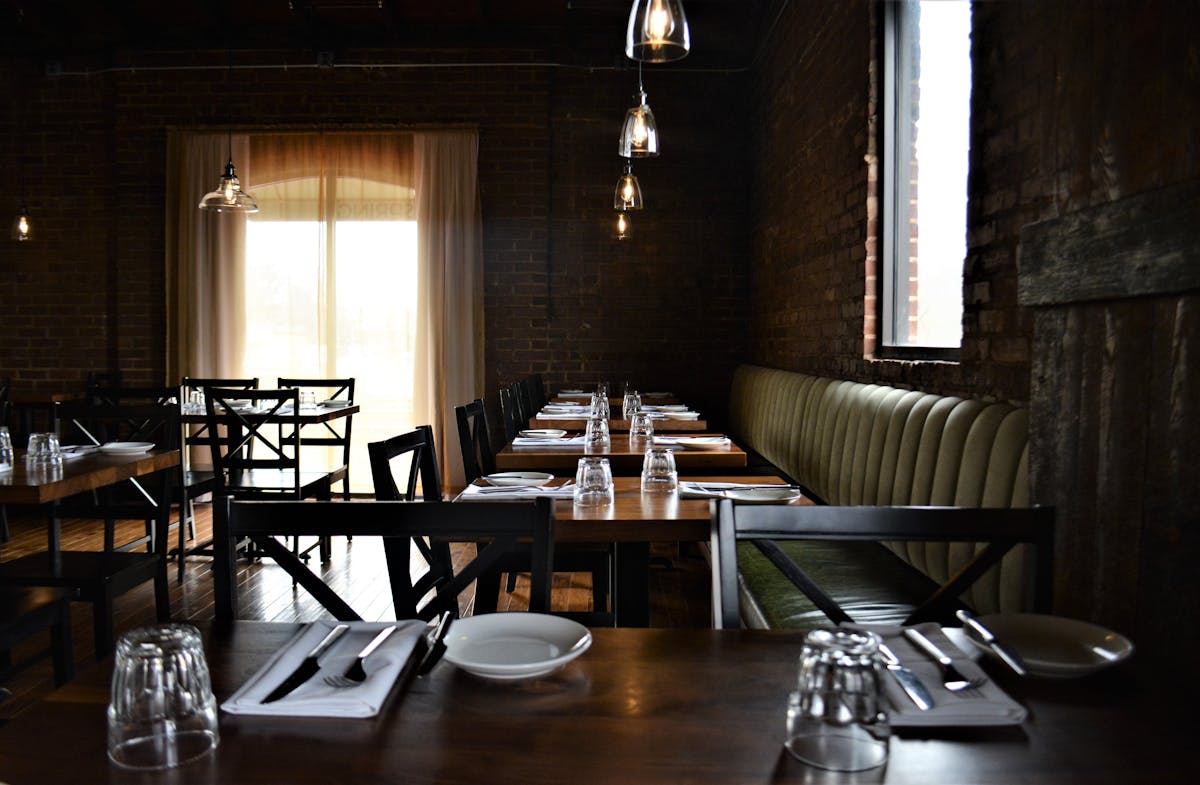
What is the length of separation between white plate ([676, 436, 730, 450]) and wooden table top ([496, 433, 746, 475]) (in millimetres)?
64

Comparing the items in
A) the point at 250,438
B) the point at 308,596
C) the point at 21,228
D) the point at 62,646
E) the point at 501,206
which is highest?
the point at 501,206

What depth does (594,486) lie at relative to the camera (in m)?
2.30

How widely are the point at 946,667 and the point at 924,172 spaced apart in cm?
297

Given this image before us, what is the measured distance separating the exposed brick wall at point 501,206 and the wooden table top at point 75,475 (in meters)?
3.81

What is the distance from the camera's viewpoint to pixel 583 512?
7.23ft

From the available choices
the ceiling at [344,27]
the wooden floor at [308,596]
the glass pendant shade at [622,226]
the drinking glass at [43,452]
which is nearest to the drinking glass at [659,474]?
the wooden floor at [308,596]

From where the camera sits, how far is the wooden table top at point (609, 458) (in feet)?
10.4

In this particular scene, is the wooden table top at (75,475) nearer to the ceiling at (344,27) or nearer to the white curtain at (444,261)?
the white curtain at (444,261)

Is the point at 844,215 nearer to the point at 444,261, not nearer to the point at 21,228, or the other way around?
the point at 444,261

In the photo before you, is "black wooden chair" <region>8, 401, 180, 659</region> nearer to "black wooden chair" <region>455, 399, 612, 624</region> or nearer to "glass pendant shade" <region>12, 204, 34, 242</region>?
"black wooden chair" <region>455, 399, 612, 624</region>

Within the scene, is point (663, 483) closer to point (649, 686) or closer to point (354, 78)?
point (649, 686)

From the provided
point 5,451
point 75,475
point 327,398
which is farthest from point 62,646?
point 327,398

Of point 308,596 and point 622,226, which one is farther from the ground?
point 622,226

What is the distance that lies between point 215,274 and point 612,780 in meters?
6.92
